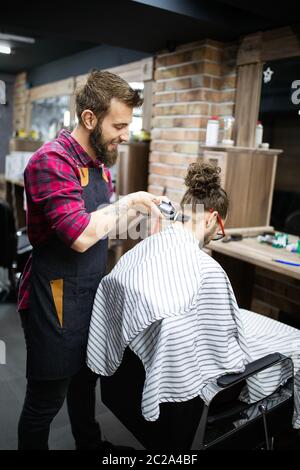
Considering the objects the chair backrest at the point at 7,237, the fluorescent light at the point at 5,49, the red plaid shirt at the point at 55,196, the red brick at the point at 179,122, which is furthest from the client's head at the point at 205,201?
the fluorescent light at the point at 5,49

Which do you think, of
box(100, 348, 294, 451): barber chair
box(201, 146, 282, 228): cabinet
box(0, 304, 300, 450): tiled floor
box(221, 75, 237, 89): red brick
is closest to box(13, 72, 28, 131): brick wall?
box(221, 75, 237, 89): red brick

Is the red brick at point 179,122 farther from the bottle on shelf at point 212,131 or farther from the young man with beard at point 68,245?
the young man with beard at point 68,245

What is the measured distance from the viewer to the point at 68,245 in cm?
119

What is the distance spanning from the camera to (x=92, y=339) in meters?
1.32

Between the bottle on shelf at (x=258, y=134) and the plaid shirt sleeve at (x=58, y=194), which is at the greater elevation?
the bottle on shelf at (x=258, y=134)

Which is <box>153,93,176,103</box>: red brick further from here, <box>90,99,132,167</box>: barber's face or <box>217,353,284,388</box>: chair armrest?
<box>217,353,284,388</box>: chair armrest

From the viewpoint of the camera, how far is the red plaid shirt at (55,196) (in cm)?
114

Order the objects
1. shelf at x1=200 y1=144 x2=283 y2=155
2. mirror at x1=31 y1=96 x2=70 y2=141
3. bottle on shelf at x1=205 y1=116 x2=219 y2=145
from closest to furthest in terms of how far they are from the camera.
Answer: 1. shelf at x1=200 y1=144 x2=283 y2=155
2. bottle on shelf at x1=205 y1=116 x2=219 y2=145
3. mirror at x1=31 y1=96 x2=70 y2=141

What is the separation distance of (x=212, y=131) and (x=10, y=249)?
175 cm

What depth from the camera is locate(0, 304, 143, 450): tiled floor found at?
175 centimetres

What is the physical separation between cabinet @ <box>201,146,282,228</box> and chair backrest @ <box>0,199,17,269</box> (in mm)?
1507

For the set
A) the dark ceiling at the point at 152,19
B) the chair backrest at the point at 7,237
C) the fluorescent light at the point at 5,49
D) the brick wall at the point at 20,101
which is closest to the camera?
the dark ceiling at the point at 152,19

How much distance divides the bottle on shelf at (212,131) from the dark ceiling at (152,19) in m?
0.52

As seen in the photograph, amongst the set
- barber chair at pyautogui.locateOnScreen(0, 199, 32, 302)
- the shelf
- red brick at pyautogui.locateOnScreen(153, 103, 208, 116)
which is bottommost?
barber chair at pyautogui.locateOnScreen(0, 199, 32, 302)
